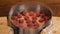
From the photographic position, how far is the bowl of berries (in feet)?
2.52

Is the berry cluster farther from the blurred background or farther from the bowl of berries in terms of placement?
the blurred background

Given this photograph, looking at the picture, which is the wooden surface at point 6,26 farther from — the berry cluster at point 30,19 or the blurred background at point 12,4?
the blurred background at point 12,4

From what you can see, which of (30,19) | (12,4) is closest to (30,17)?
(30,19)

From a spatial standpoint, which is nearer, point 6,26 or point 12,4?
point 6,26

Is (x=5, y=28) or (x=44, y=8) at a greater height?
(x=44, y=8)

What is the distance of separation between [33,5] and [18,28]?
0.20 metres

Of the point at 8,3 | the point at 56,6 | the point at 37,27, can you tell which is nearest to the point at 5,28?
the point at 37,27

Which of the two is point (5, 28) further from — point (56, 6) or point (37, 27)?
point (56, 6)

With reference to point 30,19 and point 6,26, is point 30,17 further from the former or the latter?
point 6,26

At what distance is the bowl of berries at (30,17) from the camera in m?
0.77

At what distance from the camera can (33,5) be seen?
0.90 metres

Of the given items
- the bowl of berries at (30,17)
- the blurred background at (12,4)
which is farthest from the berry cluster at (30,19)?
the blurred background at (12,4)

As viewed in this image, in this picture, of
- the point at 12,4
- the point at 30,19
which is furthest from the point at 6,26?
the point at 12,4

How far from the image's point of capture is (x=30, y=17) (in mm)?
874
